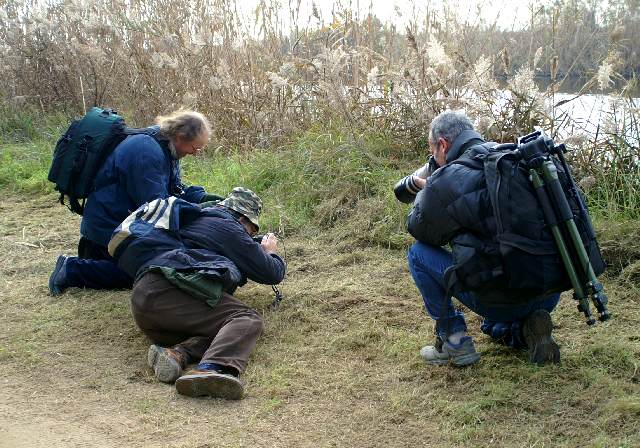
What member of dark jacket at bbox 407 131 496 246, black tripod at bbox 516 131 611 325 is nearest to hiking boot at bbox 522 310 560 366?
black tripod at bbox 516 131 611 325

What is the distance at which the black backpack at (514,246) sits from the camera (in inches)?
129

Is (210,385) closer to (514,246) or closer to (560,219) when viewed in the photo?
(514,246)

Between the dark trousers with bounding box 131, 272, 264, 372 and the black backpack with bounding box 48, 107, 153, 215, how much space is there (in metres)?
1.30

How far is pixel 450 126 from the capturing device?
3.72m

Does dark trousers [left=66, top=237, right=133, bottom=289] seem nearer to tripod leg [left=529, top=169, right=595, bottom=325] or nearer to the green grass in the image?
the green grass

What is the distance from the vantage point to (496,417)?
330 cm

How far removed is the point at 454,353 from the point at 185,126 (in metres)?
2.35

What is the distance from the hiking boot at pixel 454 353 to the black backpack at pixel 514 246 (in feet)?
1.42

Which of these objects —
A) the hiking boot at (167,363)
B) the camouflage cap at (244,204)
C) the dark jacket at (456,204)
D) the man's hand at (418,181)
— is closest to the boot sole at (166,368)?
the hiking boot at (167,363)

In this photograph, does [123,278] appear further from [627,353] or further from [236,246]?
[627,353]

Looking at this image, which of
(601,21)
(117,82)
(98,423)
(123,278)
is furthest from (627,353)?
(117,82)

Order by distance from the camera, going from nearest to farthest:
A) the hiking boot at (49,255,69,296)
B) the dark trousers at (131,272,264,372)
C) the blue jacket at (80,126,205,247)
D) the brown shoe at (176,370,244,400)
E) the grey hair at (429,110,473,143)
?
1. the brown shoe at (176,370,244,400)
2. the grey hair at (429,110,473,143)
3. the dark trousers at (131,272,264,372)
4. the blue jacket at (80,126,205,247)
5. the hiking boot at (49,255,69,296)

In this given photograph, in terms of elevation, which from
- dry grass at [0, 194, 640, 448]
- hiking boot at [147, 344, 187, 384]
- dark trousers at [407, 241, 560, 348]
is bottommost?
dry grass at [0, 194, 640, 448]

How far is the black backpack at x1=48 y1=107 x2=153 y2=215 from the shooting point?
5019 mm
